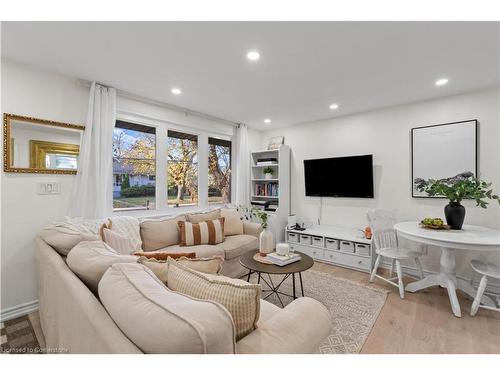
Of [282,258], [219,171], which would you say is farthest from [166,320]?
[219,171]

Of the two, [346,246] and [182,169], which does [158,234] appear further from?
[346,246]

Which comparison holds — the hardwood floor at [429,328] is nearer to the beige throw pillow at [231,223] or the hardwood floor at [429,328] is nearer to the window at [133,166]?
the window at [133,166]

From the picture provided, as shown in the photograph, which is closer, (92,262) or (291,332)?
(291,332)

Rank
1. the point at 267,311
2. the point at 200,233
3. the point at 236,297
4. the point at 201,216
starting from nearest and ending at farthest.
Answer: the point at 236,297 → the point at 267,311 → the point at 200,233 → the point at 201,216

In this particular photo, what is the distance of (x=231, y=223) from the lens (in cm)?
338

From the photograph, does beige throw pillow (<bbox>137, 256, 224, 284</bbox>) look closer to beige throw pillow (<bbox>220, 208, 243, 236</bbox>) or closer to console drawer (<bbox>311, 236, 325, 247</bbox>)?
beige throw pillow (<bbox>220, 208, 243, 236</bbox>)

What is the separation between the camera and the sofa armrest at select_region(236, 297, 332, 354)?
86 centimetres

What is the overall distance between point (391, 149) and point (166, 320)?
3.78 m

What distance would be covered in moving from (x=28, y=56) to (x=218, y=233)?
2.57 metres

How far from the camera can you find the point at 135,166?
130 inches

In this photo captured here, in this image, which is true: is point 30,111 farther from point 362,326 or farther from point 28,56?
point 362,326

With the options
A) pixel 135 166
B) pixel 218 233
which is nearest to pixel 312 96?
pixel 218 233
